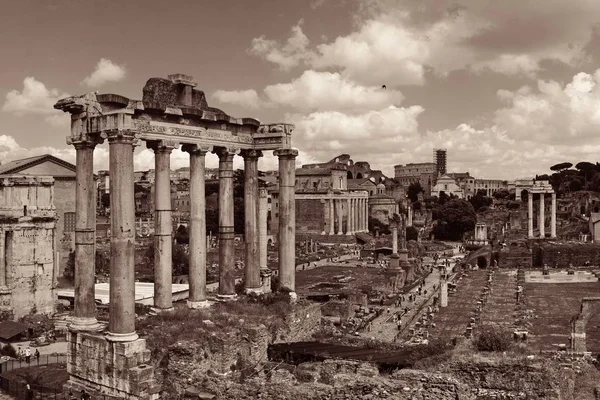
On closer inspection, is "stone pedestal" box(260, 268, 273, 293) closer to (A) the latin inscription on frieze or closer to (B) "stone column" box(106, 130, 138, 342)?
(A) the latin inscription on frieze

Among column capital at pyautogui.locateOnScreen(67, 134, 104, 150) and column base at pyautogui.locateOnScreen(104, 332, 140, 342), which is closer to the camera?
column base at pyautogui.locateOnScreen(104, 332, 140, 342)

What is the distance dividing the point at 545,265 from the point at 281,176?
50.6 metres

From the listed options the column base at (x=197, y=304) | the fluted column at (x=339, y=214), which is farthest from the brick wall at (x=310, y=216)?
the column base at (x=197, y=304)

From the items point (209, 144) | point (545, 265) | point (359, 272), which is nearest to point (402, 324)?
point (209, 144)

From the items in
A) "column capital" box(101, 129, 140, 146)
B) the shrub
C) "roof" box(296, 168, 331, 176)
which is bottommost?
the shrub

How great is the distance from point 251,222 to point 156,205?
4135mm

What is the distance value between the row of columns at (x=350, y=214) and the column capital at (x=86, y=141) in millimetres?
83038

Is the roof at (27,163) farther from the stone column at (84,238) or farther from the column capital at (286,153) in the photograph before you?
the stone column at (84,238)

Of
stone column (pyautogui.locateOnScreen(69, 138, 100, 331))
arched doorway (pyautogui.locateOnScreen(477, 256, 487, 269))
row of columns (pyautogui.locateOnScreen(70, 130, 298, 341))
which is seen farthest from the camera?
arched doorway (pyautogui.locateOnScreen(477, 256, 487, 269))

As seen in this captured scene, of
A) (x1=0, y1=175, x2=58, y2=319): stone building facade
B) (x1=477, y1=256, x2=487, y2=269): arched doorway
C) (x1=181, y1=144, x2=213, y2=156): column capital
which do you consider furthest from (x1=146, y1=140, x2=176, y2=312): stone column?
(x1=477, y1=256, x2=487, y2=269): arched doorway

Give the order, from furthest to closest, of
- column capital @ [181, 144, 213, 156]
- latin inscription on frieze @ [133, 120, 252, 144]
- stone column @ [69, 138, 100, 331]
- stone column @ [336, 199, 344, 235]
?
stone column @ [336, 199, 344, 235]
column capital @ [181, 144, 213, 156]
latin inscription on frieze @ [133, 120, 252, 144]
stone column @ [69, 138, 100, 331]

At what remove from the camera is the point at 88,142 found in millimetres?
15070

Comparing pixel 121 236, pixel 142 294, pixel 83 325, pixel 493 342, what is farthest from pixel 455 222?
pixel 121 236

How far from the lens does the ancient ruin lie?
45.5ft
